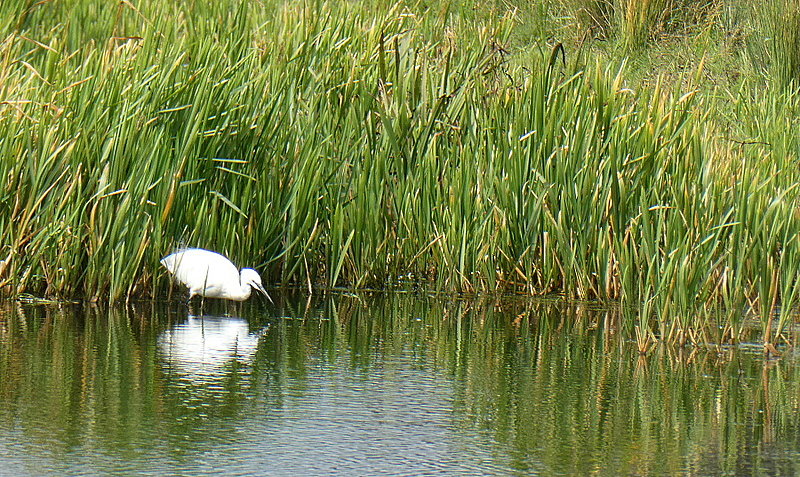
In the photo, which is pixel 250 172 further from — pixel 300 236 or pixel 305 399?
pixel 305 399

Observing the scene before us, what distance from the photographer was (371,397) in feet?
14.2

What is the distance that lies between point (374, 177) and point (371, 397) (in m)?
2.40

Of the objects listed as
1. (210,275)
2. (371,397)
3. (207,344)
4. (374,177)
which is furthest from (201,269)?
(371,397)

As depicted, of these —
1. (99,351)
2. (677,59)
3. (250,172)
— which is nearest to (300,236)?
(250,172)

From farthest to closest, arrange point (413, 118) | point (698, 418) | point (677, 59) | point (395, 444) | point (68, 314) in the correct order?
point (677, 59)
point (413, 118)
point (68, 314)
point (698, 418)
point (395, 444)

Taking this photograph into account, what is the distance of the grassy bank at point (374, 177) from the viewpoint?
5648 millimetres

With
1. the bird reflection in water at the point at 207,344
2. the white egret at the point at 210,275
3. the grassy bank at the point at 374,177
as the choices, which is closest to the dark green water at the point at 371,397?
the bird reflection in water at the point at 207,344

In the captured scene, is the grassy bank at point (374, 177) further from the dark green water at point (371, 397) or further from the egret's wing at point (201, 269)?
the dark green water at point (371, 397)

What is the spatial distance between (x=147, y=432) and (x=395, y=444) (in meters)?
0.76

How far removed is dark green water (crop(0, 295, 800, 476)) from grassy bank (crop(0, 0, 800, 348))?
36 centimetres

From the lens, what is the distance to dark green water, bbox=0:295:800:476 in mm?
3627

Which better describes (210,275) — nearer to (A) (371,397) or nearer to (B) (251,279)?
(B) (251,279)

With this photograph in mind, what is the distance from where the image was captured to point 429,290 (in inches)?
258

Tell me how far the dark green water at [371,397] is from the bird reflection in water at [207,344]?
13 mm
